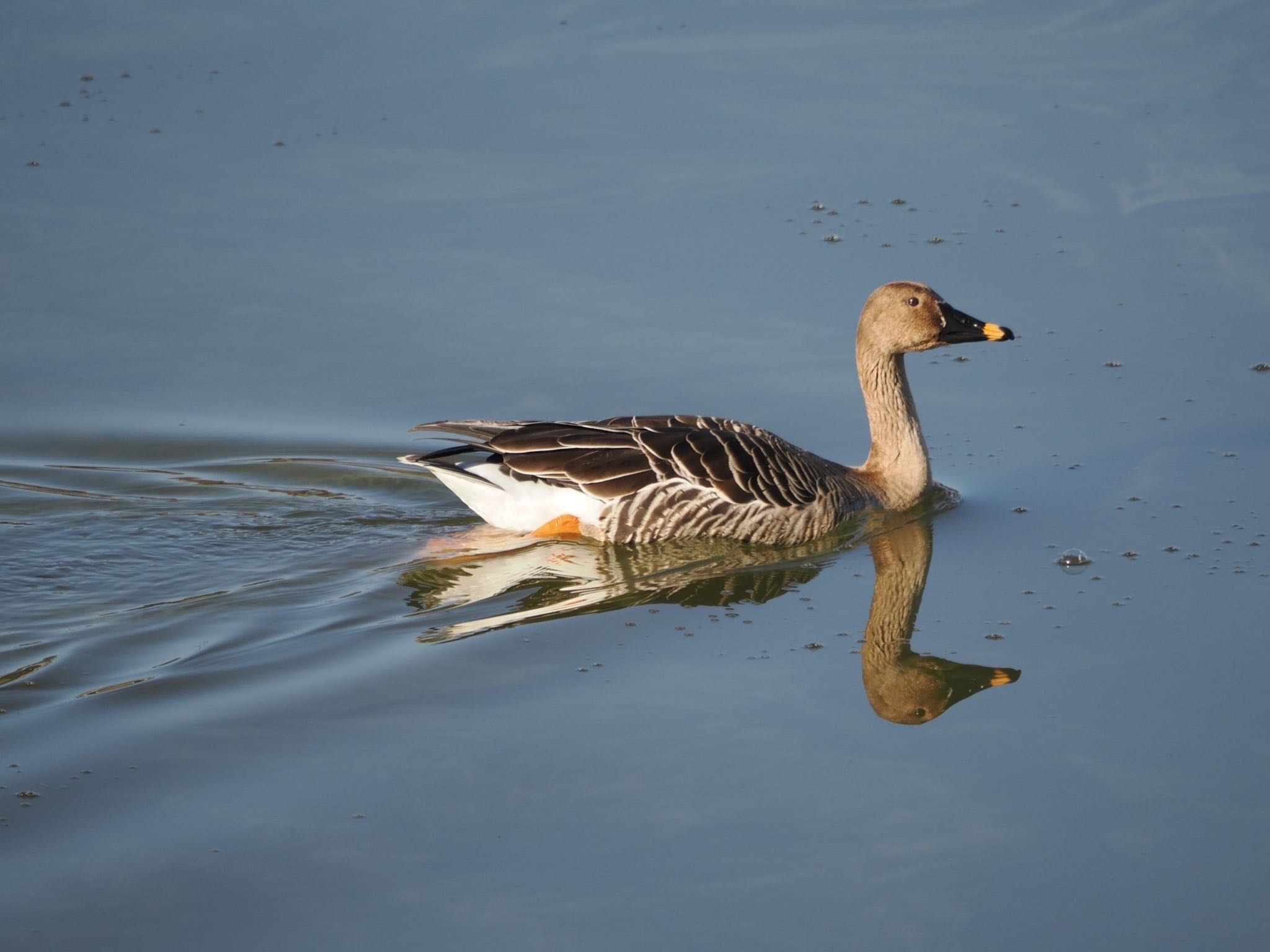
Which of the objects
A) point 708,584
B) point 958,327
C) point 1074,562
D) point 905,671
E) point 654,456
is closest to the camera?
point 905,671

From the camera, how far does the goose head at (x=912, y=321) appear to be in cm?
984

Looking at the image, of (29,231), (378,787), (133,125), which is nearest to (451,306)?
(29,231)

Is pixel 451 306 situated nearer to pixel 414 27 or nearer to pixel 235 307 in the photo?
pixel 235 307

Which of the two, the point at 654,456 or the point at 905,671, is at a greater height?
the point at 654,456

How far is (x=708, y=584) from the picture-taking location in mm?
8820

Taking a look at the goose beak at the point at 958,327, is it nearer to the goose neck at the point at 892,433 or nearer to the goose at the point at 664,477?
the goose at the point at 664,477

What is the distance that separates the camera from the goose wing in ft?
30.4

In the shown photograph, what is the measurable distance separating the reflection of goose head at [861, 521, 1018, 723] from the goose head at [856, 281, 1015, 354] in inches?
71.2

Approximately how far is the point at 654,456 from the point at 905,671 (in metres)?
2.44

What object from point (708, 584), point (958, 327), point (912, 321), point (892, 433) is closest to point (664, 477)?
point (708, 584)

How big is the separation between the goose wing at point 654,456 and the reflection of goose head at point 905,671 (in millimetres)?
937

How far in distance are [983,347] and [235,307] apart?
545 cm

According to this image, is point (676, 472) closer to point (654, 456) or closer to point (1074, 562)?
point (654, 456)

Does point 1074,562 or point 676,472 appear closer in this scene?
point 1074,562
